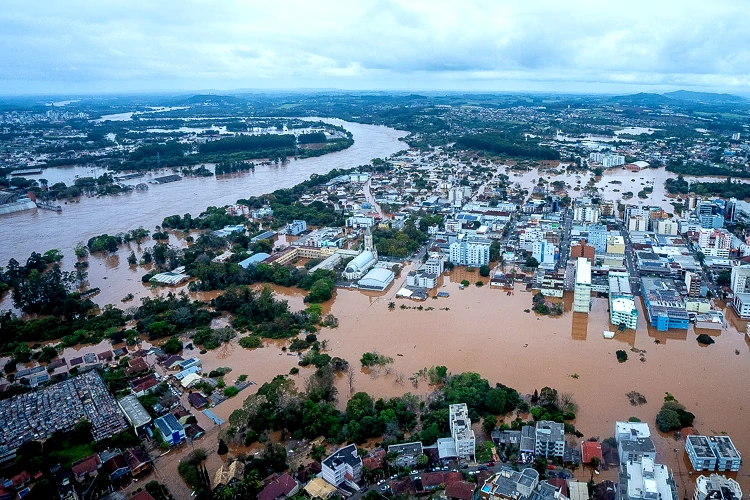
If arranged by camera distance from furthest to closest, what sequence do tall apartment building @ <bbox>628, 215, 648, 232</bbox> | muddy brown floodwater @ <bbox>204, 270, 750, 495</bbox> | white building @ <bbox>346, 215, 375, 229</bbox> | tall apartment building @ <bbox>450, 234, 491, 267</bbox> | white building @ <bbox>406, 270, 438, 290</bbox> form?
white building @ <bbox>346, 215, 375, 229</bbox> → tall apartment building @ <bbox>628, 215, 648, 232</bbox> → tall apartment building @ <bbox>450, 234, 491, 267</bbox> → white building @ <bbox>406, 270, 438, 290</bbox> → muddy brown floodwater @ <bbox>204, 270, 750, 495</bbox>

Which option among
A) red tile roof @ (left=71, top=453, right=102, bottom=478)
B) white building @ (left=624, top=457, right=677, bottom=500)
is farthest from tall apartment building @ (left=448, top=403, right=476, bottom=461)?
red tile roof @ (left=71, top=453, right=102, bottom=478)

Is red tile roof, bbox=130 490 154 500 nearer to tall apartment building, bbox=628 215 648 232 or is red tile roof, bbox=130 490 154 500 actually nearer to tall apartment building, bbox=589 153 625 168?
tall apartment building, bbox=628 215 648 232

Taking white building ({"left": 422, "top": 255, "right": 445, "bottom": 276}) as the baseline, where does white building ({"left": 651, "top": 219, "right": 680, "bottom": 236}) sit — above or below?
above

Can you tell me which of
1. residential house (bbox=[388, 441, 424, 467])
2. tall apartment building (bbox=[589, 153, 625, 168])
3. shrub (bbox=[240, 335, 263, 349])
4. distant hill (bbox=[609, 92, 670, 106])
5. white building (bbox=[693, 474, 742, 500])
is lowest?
shrub (bbox=[240, 335, 263, 349])

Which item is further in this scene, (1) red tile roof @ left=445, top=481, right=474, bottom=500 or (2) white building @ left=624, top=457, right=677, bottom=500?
(1) red tile roof @ left=445, top=481, right=474, bottom=500

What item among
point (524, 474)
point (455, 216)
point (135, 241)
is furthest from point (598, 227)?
point (135, 241)

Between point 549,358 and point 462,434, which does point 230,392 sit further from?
point 549,358

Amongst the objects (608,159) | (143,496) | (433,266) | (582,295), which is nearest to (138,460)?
(143,496)

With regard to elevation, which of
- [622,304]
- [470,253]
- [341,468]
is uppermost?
[470,253]
